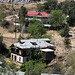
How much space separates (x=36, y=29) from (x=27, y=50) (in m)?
8.86

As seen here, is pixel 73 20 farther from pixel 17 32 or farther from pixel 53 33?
pixel 17 32

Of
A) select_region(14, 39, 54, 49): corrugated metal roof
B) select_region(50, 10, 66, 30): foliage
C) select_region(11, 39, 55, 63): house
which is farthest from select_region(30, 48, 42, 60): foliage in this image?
select_region(50, 10, 66, 30): foliage

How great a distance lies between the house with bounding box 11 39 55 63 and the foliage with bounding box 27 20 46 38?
568 centimetres

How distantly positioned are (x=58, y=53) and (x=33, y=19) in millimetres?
12222

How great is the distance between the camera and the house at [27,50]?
103 ft

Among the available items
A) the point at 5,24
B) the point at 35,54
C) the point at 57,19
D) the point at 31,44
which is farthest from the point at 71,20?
the point at 35,54

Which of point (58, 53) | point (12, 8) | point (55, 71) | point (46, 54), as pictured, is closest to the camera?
point (55, 71)

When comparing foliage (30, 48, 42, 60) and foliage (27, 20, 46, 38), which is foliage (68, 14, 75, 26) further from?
foliage (30, 48, 42, 60)

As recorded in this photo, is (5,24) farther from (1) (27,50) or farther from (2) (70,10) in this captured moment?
(1) (27,50)

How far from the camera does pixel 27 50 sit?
106 ft

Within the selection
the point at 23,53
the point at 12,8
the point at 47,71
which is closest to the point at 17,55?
the point at 23,53

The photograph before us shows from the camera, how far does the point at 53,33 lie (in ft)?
138

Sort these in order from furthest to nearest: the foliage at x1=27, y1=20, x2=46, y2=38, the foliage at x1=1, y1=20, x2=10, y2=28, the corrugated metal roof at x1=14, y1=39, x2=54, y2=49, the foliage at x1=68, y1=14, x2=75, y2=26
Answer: the foliage at x1=1, y1=20, x2=10, y2=28 → the foliage at x1=68, y1=14, x2=75, y2=26 → the foliage at x1=27, y1=20, x2=46, y2=38 → the corrugated metal roof at x1=14, y1=39, x2=54, y2=49

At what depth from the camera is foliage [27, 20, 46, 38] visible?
40.4 meters
